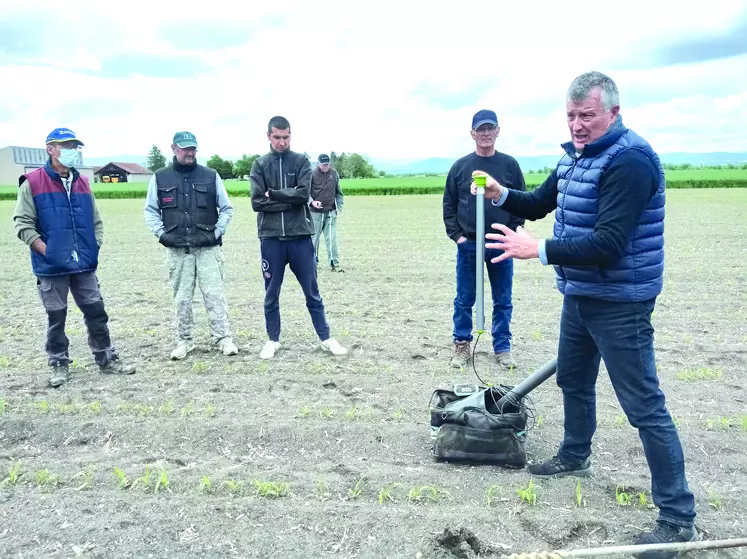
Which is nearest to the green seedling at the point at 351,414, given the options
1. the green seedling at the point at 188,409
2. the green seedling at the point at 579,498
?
the green seedling at the point at 188,409

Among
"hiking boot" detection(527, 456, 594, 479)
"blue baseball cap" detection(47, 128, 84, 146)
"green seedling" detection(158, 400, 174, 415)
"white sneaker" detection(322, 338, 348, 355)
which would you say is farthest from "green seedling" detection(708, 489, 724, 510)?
"blue baseball cap" detection(47, 128, 84, 146)

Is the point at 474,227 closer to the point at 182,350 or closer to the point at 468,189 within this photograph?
the point at 468,189

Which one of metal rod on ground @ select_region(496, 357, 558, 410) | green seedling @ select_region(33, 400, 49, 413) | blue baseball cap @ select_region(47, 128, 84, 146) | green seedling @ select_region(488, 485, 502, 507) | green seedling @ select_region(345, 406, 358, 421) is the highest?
blue baseball cap @ select_region(47, 128, 84, 146)

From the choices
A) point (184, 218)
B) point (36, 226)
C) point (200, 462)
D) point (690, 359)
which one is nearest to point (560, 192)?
point (200, 462)

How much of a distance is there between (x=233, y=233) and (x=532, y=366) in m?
15.0

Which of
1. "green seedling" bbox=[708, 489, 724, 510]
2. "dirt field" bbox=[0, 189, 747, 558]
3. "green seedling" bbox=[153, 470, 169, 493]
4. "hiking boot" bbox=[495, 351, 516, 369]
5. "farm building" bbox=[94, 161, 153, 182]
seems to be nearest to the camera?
"dirt field" bbox=[0, 189, 747, 558]

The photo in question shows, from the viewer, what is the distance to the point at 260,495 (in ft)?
13.1

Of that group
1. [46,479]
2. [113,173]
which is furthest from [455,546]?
[113,173]

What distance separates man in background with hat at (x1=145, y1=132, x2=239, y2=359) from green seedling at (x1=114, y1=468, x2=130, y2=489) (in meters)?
2.72

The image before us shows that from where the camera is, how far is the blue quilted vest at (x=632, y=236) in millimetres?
3414

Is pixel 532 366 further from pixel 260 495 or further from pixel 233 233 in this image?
pixel 233 233

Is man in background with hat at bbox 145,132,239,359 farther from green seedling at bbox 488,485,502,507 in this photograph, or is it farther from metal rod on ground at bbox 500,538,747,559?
metal rod on ground at bbox 500,538,747,559

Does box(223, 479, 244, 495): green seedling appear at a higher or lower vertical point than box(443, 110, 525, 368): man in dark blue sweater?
lower

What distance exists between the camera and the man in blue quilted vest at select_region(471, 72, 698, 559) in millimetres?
3314
